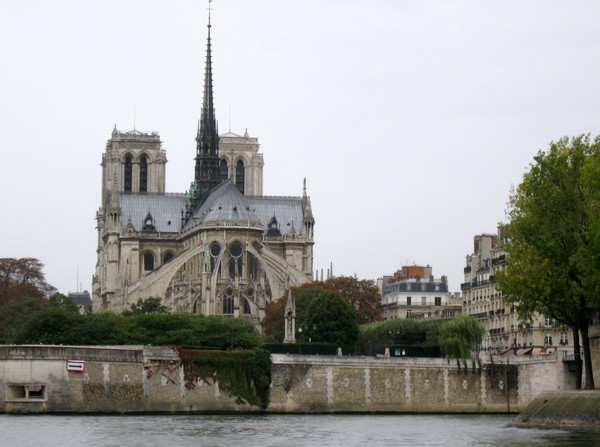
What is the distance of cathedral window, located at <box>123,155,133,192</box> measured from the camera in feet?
540

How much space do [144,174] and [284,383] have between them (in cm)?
8416

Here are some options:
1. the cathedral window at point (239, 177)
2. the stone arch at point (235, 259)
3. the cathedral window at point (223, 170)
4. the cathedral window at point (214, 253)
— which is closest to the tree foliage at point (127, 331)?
the stone arch at point (235, 259)

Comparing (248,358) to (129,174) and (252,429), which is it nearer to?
(252,429)

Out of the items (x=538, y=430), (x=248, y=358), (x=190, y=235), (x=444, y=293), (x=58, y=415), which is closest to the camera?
(x=538, y=430)

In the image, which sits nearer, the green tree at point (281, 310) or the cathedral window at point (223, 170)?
the green tree at point (281, 310)

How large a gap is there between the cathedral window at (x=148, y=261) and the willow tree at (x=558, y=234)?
3291 inches

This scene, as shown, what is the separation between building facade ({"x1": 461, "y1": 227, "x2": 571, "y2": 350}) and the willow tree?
898 inches

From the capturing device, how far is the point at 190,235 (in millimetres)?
146000

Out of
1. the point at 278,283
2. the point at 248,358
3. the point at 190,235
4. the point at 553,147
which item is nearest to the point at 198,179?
the point at 190,235

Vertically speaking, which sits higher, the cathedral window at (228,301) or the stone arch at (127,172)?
the stone arch at (127,172)

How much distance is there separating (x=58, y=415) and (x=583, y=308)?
2336 cm

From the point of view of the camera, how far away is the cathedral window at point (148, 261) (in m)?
152

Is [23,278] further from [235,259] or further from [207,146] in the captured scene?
[207,146]

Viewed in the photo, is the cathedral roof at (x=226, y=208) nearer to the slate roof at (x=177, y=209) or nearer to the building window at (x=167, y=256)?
the slate roof at (x=177, y=209)
